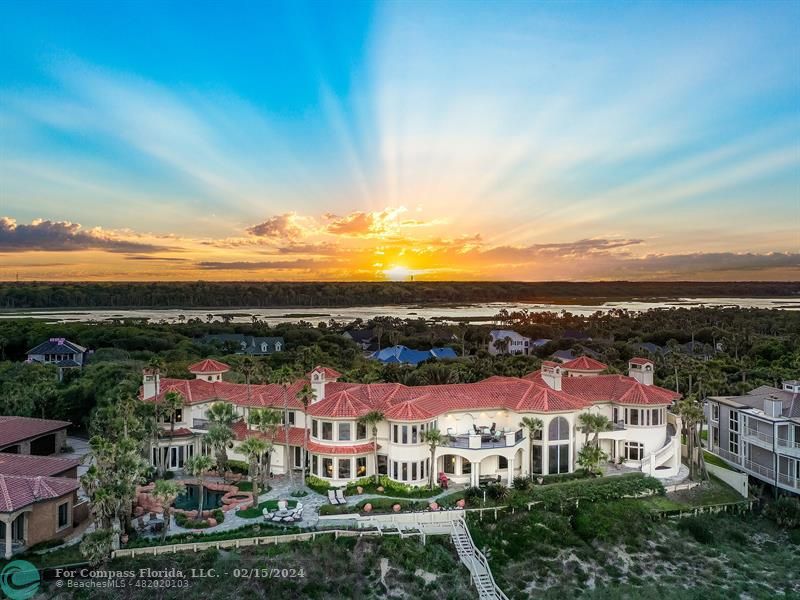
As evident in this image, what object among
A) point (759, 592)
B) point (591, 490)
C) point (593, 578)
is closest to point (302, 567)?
point (593, 578)

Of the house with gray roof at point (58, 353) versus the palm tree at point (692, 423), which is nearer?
the palm tree at point (692, 423)

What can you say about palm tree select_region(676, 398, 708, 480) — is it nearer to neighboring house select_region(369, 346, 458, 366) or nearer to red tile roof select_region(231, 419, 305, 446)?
red tile roof select_region(231, 419, 305, 446)

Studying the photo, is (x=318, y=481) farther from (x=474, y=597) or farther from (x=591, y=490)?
(x=591, y=490)

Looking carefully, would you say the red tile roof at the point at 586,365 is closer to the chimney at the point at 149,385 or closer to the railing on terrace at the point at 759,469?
the railing on terrace at the point at 759,469

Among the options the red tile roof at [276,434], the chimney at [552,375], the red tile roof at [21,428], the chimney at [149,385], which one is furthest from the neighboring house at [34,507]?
the chimney at [552,375]

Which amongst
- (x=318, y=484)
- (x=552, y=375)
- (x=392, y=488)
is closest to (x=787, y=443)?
(x=552, y=375)

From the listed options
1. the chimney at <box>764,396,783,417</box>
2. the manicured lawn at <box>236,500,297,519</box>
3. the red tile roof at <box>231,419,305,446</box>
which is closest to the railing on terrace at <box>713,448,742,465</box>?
the chimney at <box>764,396,783,417</box>

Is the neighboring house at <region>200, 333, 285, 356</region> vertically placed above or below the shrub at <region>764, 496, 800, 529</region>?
above
